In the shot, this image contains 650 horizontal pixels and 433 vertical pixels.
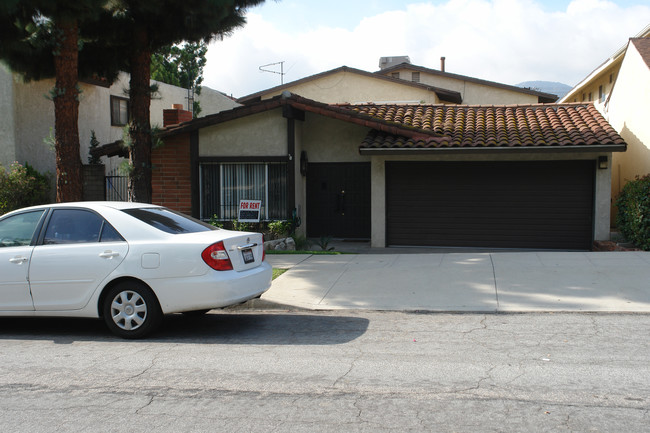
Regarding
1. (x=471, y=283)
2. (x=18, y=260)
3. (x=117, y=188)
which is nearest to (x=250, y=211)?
(x=117, y=188)

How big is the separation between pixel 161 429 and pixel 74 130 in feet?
28.7

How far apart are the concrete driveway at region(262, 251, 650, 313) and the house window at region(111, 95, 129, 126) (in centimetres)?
1190

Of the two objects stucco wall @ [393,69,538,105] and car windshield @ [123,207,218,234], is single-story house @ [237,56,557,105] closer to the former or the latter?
stucco wall @ [393,69,538,105]

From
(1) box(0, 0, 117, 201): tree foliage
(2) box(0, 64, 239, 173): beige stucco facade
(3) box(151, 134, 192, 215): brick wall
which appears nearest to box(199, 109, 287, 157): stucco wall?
(3) box(151, 134, 192, 215): brick wall

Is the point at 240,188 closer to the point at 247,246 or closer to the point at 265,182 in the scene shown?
the point at 265,182

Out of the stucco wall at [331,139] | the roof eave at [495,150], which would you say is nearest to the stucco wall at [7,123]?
the stucco wall at [331,139]

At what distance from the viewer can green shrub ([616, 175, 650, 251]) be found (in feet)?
38.1

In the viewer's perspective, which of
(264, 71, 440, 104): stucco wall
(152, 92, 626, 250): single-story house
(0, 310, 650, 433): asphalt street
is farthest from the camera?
(264, 71, 440, 104): stucco wall

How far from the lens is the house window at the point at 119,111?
2041 centimetres

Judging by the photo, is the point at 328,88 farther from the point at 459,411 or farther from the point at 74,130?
the point at 459,411

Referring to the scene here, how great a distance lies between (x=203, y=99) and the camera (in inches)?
1180

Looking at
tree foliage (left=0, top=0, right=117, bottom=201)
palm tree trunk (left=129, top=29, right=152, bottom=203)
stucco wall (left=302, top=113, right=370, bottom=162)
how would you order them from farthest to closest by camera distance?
stucco wall (left=302, top=113, right=370, bottom=162) < palm tree trunk (left=129, top=29, right=152, bottom=203) < tree foliage (left=0, top=0, right=117, bottom=201)

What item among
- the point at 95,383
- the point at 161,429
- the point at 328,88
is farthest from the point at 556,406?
the point at 328,88

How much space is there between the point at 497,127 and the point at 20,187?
39.7ft
